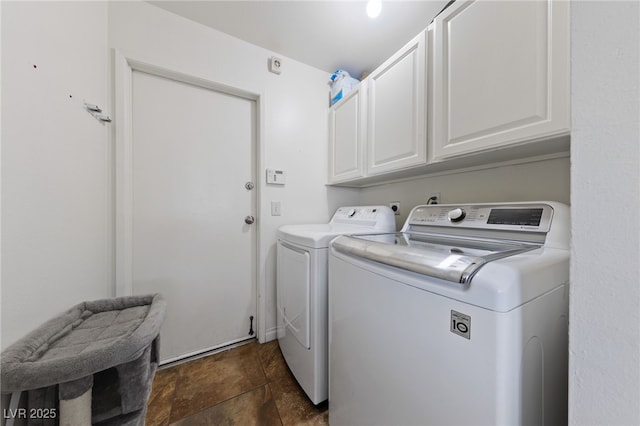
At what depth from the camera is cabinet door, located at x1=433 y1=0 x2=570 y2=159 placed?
2.57 feet

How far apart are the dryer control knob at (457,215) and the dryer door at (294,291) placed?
0.79 metres

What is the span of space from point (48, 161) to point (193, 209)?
2.72ft

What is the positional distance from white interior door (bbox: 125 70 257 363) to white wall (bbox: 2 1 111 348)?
0.27 meters

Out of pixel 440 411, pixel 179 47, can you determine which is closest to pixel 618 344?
pixel 440 411

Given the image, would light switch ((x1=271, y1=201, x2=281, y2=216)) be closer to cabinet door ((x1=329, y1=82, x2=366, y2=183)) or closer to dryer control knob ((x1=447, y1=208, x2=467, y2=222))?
cabinet door ((x1=329, y1=82, x2=366, y2=183))

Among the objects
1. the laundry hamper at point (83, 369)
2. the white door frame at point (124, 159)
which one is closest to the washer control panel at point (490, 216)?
the laundry hamper at point (83, 369)

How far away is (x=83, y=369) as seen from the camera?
607 mm

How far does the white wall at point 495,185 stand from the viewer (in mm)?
1043

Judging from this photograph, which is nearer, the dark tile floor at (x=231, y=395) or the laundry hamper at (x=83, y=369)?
the laundry hamper at (x=83, y=369)

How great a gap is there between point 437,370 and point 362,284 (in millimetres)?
325

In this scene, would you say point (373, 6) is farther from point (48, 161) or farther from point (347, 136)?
point (48, 161)

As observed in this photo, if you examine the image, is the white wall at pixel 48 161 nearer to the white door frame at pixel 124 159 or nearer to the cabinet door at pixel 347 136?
the white door frame at pixel 124 159

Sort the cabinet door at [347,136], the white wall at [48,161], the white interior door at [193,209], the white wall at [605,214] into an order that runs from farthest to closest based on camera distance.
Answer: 1. the cabinet door at [347,136]
2. the white interior door at [193,209]
3. the white wall at [48,161]
4. the white wall at [605,214]

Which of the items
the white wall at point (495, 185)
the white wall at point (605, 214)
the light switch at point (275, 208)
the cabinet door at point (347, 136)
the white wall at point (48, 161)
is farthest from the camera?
the light switch at point (275, 208)
